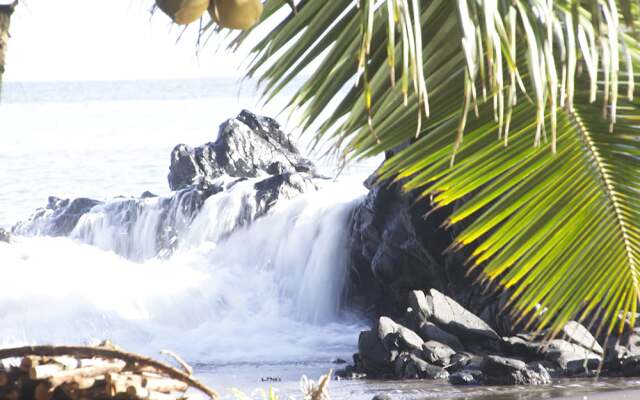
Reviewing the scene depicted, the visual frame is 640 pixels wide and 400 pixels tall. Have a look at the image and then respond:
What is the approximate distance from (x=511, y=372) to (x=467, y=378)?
0.62 meters

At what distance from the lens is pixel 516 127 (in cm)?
306

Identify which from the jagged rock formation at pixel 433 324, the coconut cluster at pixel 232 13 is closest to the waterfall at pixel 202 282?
the jagged rock formation at pixel 433 324

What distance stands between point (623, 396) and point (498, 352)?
339 inches

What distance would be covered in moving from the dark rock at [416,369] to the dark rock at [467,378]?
0.30 metres

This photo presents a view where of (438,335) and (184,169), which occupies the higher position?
(184,169)

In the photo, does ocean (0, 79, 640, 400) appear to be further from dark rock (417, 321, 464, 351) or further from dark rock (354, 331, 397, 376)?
dark rock (417, 321, 464, 351)

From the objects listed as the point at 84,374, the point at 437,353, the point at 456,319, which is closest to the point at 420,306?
the point at 456,319

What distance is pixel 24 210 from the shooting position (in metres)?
45.5

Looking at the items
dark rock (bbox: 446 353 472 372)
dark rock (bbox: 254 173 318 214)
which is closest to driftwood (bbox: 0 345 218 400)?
dark rock (bbox: 446 353 472 372)

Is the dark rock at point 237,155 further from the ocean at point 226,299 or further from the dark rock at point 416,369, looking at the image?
the dark rock at point 416,369

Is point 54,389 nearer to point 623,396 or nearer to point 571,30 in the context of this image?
point 571,30

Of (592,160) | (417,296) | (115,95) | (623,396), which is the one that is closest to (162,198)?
(417,296)

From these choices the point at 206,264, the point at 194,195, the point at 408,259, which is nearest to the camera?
the point at 408,259

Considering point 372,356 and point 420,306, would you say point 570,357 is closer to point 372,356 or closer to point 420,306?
point 420,306
